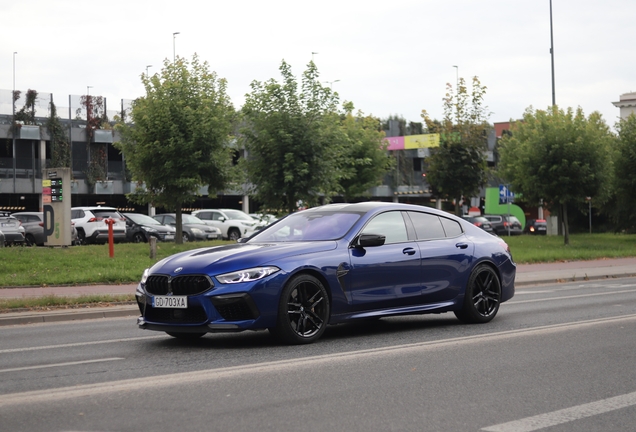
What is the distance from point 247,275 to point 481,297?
392cm

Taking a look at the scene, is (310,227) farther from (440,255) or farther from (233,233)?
(233,233)

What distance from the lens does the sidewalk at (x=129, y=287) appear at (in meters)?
14.1

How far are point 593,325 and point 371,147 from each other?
130ft

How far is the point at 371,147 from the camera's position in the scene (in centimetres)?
5062

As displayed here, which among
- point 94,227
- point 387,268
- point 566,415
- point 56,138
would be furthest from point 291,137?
point 56,138

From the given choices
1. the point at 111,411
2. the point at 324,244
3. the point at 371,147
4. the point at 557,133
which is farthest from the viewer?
the point at 371,147

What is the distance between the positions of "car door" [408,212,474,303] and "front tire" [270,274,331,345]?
5.75 feet

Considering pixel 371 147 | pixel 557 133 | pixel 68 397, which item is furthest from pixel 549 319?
pixel 371 147

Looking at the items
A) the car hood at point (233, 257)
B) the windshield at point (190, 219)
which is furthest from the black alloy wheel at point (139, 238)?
the car hood at point (233, 257)

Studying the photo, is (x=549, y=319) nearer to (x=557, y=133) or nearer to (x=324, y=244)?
(x=324, y=244)

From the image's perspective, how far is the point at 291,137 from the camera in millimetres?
27766

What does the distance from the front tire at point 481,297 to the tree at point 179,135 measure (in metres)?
19.9

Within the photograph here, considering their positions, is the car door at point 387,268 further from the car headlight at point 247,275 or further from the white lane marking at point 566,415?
the white lane marking at point 566,415

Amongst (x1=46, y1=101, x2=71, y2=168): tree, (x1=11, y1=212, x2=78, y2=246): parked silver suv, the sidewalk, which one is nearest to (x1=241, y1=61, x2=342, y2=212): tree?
the sidewalk
